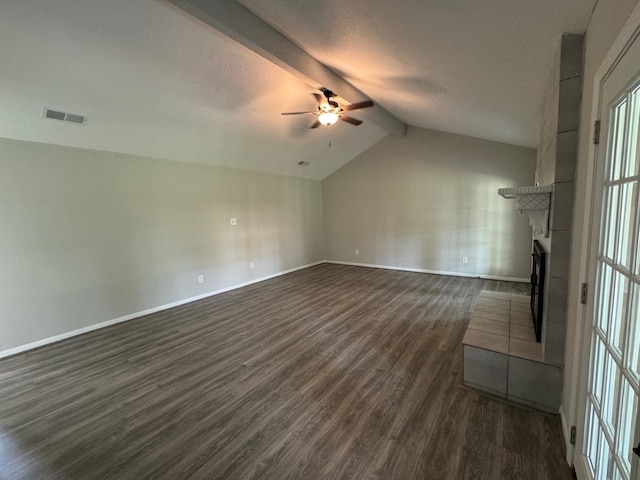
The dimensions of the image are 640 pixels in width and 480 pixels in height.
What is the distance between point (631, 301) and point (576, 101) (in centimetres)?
126

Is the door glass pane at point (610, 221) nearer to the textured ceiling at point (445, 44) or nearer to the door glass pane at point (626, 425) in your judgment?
the door glass pane at point (626, 425)

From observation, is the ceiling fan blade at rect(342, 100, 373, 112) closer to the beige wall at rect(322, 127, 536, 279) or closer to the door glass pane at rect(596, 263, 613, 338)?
the door glass pane at rect(596, 263, 613, 338)

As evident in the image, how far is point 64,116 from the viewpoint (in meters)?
2.92

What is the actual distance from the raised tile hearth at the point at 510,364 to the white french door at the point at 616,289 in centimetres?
62

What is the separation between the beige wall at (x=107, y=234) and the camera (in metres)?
3.11

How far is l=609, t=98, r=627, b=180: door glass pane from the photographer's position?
1.07 m

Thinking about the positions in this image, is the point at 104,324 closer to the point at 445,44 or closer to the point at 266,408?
the point at 266,408

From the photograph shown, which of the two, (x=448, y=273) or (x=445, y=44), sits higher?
(x=445, y=44)

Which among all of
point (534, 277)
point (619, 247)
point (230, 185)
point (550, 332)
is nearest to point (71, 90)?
point (230, 185)

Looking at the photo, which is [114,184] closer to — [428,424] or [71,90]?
[71,90]

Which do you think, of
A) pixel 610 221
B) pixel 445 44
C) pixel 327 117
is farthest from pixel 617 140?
pixel 327 117

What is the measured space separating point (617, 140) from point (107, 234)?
15.7ft

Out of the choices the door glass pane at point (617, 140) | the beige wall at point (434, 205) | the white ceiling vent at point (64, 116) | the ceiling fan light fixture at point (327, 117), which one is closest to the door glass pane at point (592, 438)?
the door glass pane at point (617, 140)

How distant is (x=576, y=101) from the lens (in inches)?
63.4
